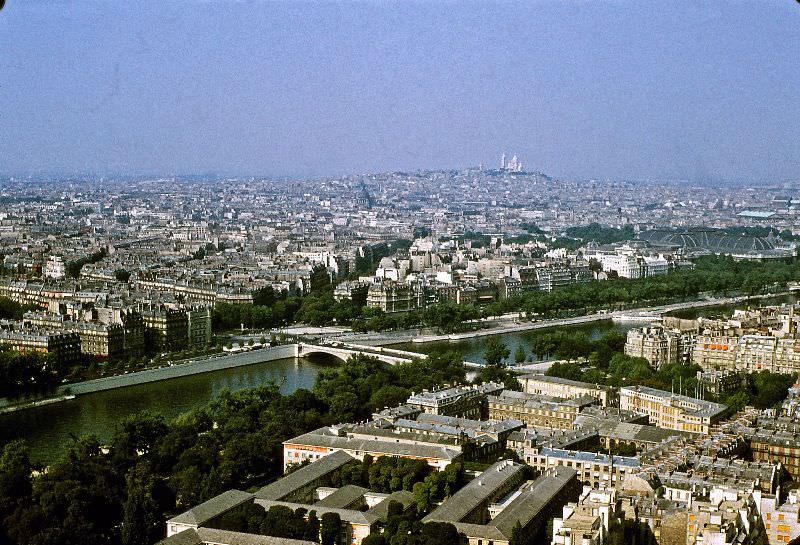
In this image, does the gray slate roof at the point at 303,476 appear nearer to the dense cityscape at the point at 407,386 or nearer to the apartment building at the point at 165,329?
the dense cityscape at the point at 407,386

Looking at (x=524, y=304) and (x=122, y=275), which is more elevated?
(x=122, y=275)

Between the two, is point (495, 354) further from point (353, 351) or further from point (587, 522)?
point (587, 522)

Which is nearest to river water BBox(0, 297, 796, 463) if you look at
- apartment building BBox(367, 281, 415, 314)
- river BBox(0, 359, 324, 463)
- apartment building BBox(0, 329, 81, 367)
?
river BBox(0, 359, 324, 463)

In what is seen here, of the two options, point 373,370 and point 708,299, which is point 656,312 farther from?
point 373,370

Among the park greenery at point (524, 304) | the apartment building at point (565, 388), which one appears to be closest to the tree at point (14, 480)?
the apartment building at point (565, 388)

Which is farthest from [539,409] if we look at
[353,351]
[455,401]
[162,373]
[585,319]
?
[585,319]

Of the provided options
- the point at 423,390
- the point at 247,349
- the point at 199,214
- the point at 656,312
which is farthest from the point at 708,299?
the point at 199,214
